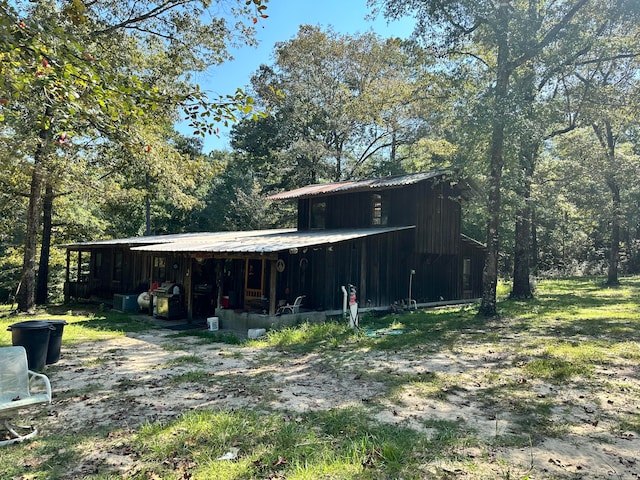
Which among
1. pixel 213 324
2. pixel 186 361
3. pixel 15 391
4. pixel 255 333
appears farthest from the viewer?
pixel 213 324

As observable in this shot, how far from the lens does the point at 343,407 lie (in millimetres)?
5480

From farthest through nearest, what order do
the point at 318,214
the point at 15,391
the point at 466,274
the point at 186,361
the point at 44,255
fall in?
1. the point at 44,255
2. the point at 466,274
3. the point at 318,214
4. the point at 186,361
5. the point at 15,391

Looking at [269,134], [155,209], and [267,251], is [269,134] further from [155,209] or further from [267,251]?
[267,251]

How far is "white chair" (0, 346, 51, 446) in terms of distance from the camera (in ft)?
14.5

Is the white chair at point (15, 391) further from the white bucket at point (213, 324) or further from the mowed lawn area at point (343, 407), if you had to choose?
the white bucket at point (213, 324)

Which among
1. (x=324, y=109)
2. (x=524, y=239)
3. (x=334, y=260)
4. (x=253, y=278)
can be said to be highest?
(x=324, y=109)

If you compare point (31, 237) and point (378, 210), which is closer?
point (31, 237)

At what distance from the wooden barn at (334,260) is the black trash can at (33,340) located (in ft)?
16.4

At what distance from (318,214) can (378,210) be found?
2.82 meters

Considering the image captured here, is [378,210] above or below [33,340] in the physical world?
above

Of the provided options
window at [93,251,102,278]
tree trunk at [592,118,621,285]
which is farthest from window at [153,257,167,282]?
tree trunk at [592,118,621,285]

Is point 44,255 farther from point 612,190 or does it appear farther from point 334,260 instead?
point 612,190

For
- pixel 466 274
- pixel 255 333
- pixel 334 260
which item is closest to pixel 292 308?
pixel 255 333

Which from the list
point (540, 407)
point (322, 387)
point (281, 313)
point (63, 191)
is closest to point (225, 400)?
point (322, 387)
